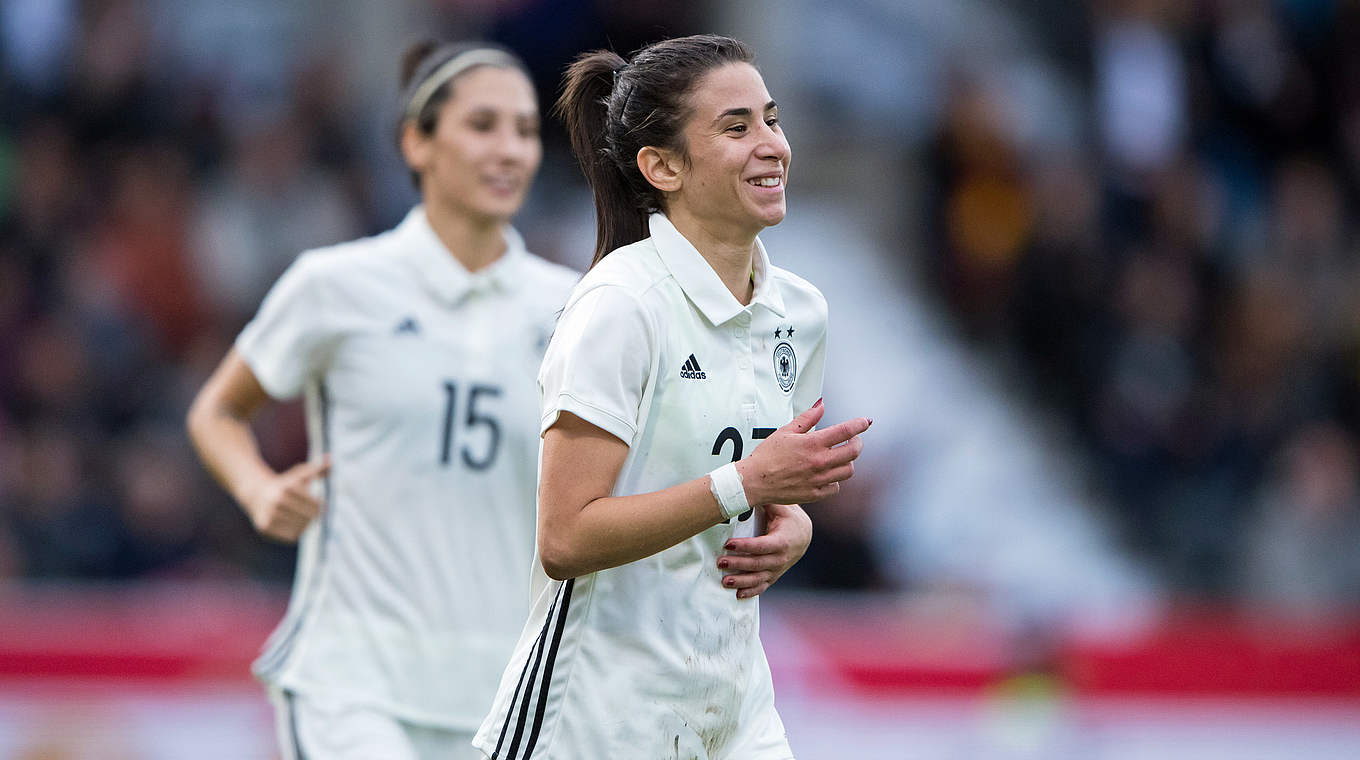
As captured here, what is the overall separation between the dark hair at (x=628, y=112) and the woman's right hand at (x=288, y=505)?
1.26 meters

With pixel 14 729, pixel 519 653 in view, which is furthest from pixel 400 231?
pixel 14 729

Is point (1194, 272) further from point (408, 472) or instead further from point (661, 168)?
point (661, 168)

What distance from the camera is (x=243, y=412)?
4.88m

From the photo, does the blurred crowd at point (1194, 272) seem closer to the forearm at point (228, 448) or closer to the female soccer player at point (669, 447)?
the forearm at point (228, 448)

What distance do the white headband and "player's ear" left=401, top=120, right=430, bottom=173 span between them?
0.05m

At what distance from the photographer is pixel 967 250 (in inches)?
434

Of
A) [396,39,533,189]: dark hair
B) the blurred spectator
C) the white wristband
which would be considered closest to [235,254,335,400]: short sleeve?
Answer: [396,39,533,189]: dark hair

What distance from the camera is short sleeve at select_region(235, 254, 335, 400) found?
462 cm

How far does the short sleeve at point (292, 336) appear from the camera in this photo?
15.2 ft

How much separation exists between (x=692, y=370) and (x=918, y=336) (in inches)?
330

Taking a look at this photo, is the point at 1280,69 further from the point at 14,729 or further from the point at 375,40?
the point at 14,729

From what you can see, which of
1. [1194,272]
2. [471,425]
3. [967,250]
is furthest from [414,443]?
[1194,272]

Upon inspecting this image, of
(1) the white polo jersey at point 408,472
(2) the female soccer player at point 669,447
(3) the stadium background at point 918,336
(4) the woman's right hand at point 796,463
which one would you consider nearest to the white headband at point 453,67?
(1) the white polo jersey at point 408,472

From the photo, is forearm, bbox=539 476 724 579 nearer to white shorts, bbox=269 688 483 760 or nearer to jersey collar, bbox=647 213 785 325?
jersey collar, bbox=647 213 785 325
